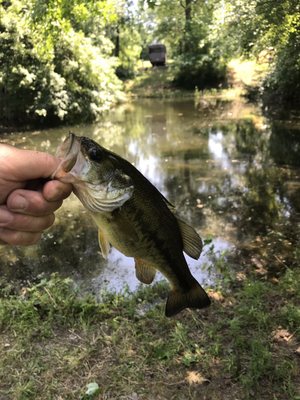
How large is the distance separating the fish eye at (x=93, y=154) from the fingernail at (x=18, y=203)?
39 centimetres

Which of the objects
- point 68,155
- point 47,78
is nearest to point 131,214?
point 68,155

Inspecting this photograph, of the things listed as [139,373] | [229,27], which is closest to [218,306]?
[139,373]

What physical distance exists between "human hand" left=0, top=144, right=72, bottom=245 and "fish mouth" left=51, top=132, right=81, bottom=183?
0.05 meters

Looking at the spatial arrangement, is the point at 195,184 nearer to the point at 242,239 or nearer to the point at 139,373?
the point at 242,239

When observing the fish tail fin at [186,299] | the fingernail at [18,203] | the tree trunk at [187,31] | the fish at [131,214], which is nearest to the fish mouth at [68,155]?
the fish at [131,214]

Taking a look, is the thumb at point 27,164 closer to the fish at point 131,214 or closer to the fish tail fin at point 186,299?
the fish at point 131,214

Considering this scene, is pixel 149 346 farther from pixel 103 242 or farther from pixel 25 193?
pixel 25 193

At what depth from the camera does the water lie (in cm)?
628

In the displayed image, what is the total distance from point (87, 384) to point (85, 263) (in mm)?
3000

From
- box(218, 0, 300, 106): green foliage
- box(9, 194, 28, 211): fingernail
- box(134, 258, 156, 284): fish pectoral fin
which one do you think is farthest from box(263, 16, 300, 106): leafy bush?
box(9, 194, 28, 211): fingernail

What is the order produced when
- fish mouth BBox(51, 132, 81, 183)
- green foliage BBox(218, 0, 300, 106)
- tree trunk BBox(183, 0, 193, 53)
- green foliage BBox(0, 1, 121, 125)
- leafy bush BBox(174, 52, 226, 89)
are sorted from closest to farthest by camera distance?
fish mouth BBox(51, 132, 81, 183) → green foliage BBox(218, 0, 300, 106) → green foliage BBox(0, 1, 121, 125) → leafy bush BBox(174, 52, 226, 89) → tree trunk BBox(183, 0, 193, 53)

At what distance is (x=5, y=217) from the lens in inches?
80.7

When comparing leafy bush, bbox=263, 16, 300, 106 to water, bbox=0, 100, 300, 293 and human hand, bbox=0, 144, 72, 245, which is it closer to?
water, bbox=0, 100, 300, 293

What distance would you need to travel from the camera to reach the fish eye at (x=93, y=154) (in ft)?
5.90
